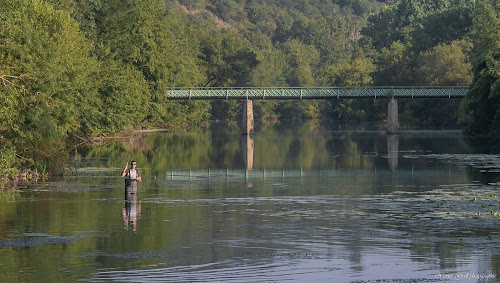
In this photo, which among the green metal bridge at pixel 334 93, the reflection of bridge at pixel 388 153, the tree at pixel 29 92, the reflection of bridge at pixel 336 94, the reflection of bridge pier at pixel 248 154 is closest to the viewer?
the tree at pixel 29 92

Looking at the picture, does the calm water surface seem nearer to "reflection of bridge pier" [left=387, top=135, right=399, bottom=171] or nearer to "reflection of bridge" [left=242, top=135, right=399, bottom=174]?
"reflection of bridge pier" [left=387, top=135, right=399, bottom=171]

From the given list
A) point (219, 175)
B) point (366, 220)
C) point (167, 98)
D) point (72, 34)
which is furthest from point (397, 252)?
point (167, 98)

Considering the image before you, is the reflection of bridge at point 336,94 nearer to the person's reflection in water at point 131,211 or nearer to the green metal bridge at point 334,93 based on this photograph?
the green metal bridge at point 334,93

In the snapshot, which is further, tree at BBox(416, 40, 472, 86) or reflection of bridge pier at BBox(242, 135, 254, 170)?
tree at BBox(416, 40, 472, 86)

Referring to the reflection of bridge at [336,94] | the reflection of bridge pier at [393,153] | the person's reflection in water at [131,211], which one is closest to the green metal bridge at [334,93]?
the reflection of bridge at [336,94]

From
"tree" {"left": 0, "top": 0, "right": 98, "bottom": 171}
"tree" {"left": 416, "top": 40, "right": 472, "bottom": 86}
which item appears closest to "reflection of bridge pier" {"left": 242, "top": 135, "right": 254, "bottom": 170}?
"tree" {"left": 0, "top": 0, "right": 98, "bottom": 171}

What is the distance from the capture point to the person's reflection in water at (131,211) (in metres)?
32.0

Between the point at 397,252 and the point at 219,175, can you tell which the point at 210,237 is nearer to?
Result: the point at 397,252

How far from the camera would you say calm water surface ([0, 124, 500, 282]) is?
23250mm

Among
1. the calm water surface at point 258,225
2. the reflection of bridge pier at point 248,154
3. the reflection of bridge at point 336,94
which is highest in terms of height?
the reflection of bridge at point 336,94

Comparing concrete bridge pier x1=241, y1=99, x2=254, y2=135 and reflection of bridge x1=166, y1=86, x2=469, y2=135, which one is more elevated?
reflection of bridge x1=166, y1=86, x2=469, y2=135

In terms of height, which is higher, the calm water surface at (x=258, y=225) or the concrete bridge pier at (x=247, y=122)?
the concrete bridge pier at (x=247, y=122)

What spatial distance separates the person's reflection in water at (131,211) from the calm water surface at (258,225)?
0.07 meters

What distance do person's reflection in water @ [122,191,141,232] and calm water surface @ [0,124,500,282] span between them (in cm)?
7
